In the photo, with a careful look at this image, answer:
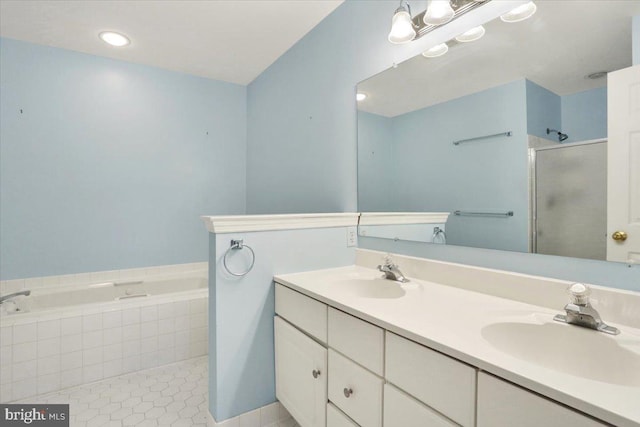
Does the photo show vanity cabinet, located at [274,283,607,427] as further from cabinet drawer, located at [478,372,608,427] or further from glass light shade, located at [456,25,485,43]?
glass light shade, located at [456,25,485,43]

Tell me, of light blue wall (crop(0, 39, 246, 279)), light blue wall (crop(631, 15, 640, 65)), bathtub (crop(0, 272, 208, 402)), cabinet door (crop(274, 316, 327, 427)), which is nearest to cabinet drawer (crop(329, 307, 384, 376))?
cabinet door (crop(274, 316, 327, 427))

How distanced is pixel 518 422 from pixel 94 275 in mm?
3064

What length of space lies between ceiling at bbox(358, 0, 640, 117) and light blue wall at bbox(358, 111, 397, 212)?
0.25 metres

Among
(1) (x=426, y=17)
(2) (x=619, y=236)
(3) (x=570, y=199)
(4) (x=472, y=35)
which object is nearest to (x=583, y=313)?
(2) (x=619, y=236)

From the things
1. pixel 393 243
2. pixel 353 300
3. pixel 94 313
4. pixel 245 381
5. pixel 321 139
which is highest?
pixel 321 139

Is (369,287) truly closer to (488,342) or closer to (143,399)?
(488,342)

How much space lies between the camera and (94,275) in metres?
2.67

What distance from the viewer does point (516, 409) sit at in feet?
2.19

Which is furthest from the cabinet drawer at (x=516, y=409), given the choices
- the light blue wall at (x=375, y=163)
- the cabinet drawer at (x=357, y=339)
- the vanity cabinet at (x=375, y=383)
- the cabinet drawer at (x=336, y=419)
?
the light blue wall at (x=375, y=163)

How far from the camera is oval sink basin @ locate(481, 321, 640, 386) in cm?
79

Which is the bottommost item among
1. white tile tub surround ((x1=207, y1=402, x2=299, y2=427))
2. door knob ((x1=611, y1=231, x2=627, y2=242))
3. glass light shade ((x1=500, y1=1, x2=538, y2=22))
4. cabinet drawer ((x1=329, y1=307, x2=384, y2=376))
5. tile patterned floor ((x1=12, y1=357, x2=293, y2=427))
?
tile patterned floor ((x1=12, y1=357, x2=293, y2=427))

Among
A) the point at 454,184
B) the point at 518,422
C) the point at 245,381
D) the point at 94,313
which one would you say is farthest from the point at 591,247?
the point at 94,313

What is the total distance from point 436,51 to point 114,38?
236cm

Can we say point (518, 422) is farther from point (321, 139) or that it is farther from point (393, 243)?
point (321, 139)
